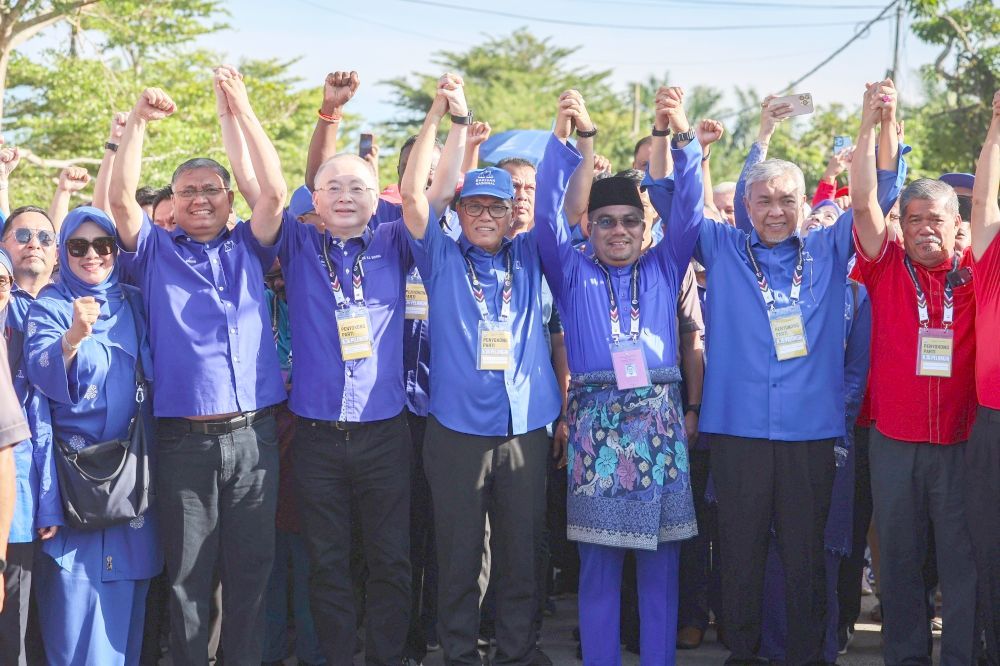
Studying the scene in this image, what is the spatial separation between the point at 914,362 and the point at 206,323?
3031 mm

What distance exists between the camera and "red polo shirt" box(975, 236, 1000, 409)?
4219 mm

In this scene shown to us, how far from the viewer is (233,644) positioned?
4395mm

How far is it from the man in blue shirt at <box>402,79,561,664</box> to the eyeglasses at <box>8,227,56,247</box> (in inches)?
66.2

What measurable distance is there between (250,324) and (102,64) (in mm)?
17328

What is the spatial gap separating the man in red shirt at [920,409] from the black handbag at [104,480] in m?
3.16

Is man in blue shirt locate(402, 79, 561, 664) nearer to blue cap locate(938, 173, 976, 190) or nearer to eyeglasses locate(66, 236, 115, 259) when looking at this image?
eyeglasses locate(66, 236, 115, 259)

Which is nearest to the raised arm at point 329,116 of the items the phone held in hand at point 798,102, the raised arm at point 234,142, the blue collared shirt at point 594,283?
the raised arm at point 234,142

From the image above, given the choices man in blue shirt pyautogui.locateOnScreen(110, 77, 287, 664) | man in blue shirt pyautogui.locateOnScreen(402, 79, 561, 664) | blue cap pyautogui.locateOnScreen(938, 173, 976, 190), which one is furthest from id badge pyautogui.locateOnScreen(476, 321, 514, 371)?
blue cap pyautogui.locateOnScreen(938, 173, 976, 190)

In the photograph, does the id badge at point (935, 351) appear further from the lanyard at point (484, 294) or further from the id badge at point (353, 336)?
the id badge at point (353, 336)

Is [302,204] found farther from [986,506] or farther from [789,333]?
[986,506]

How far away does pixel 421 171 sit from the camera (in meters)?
4.43

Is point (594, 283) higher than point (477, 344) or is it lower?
higher

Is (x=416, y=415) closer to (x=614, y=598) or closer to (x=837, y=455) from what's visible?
(x=614, y=598)

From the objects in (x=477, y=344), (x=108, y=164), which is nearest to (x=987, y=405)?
(x=477, y=344)
